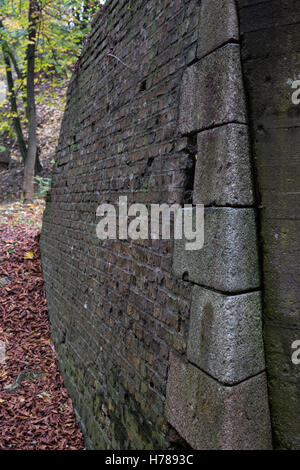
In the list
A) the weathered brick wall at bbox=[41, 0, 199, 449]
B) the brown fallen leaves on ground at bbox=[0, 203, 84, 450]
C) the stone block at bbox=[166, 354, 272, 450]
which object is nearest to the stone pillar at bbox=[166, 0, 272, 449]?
the stone block at bbox=[166, 354, 272, 450]

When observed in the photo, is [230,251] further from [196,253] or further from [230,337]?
[230,337]

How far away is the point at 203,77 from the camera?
1.89 metres

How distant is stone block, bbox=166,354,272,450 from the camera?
1.56 m

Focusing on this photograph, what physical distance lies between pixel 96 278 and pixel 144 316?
3.70 feet

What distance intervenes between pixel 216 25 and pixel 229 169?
2.74 feet

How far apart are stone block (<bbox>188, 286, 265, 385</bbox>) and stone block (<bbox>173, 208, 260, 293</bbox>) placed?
0.07 meters

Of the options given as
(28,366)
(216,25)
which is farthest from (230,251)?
(28,366)

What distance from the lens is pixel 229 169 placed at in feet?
5.46

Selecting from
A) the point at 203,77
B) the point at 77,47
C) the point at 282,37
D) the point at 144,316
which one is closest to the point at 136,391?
the point at 144,316

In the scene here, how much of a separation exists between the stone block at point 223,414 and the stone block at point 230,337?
0.20ft

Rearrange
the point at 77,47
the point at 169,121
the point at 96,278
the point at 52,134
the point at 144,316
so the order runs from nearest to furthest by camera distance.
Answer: the point at 169,121 < the point at 144,316 < the point at 96,278 < the point at 77,47 < the point at 52,134

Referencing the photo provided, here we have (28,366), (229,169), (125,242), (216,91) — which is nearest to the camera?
(229,169)

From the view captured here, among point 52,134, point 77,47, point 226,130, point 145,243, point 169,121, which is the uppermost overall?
point 77,47
